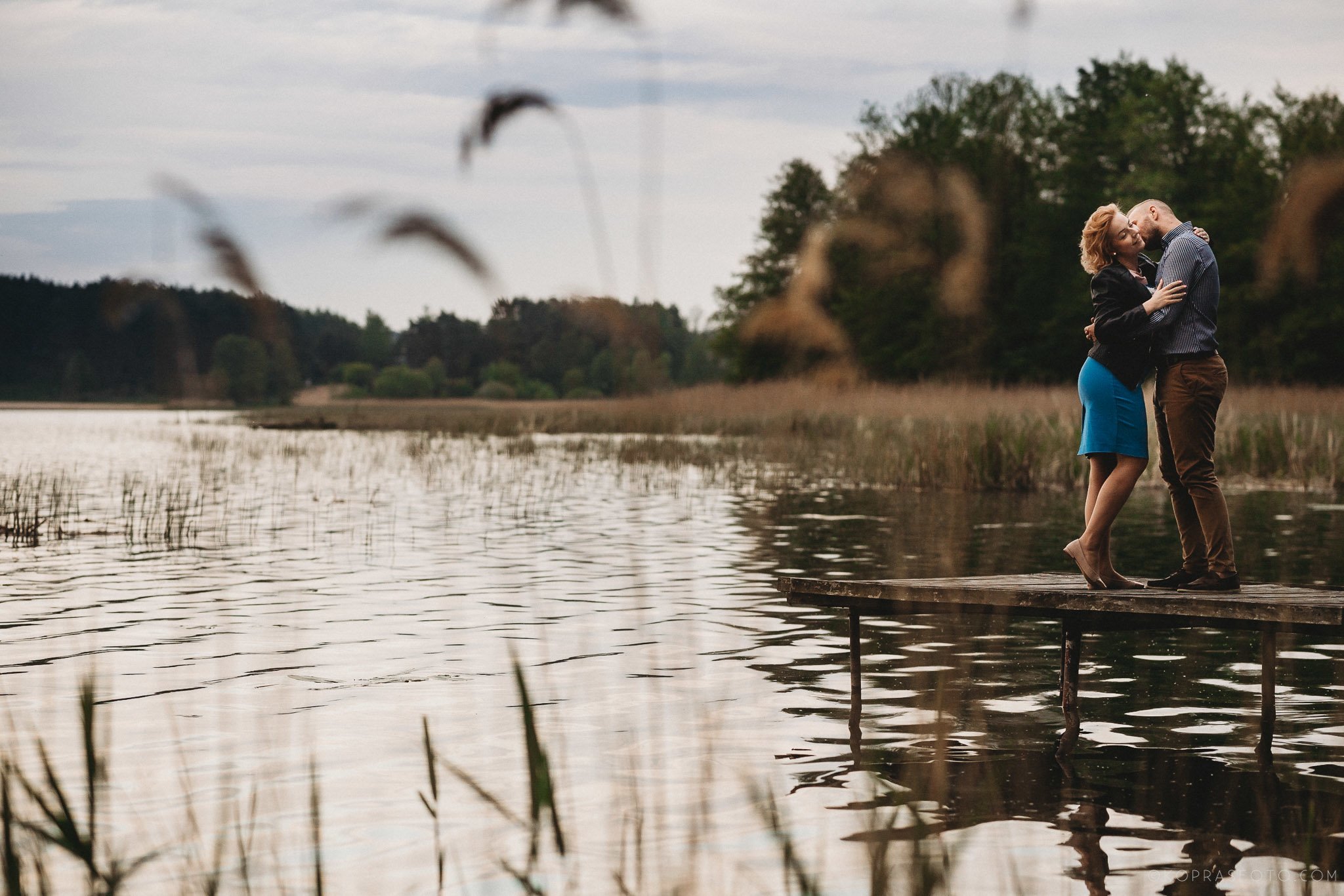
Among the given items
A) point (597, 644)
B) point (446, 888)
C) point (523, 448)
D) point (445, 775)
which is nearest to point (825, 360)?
point (446, 888)

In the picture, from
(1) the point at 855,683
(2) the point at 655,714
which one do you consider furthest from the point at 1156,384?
Answer: (2) the point at 655,714

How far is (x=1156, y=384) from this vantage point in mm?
7125

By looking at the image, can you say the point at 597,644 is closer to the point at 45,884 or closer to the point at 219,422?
the point at 45,884

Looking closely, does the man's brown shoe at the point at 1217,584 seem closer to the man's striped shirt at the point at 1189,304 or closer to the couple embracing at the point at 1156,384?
the couple embracing at the point at 1156,384

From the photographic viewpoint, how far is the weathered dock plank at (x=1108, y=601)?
21.1 ft

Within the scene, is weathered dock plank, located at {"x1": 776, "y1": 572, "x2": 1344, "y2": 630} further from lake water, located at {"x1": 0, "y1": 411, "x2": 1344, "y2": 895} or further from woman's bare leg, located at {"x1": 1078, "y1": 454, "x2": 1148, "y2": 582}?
lake water, located at {"x1": 0, "y1": 411, "x2": 1344, "y2": 895}

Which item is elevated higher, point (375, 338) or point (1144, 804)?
point (375, 338)

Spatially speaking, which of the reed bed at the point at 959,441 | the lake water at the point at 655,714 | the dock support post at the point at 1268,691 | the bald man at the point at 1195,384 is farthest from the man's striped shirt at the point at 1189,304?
the reed bed at the point at 959,441

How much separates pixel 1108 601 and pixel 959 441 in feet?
53.0

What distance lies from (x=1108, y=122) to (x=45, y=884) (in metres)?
63.0

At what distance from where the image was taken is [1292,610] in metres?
6.38

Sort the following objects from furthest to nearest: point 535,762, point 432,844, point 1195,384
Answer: point 1195,384 → point 432,844 → point 535,762

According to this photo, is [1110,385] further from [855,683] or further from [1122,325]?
[855,683]

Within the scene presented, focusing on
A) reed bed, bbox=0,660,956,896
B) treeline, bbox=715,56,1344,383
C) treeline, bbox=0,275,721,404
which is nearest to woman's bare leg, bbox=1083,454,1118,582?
reed bed, bbox=0,660,956,896
